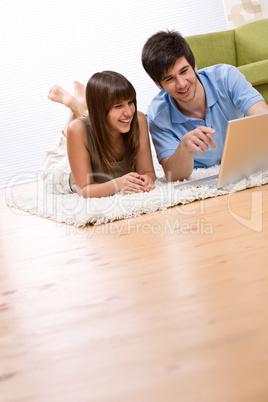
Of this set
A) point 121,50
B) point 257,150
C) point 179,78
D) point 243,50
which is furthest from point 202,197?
point 121,50

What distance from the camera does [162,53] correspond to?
1876 mm

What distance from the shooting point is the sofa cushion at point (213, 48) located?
12.7ft

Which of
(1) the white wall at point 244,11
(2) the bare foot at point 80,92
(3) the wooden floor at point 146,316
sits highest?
(1) the white wall at point 244,11

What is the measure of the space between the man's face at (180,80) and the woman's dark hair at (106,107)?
0.49 ft

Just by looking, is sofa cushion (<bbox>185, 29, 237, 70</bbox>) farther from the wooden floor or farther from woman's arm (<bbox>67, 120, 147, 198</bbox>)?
the wooden floor

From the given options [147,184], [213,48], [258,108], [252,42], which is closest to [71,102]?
[147,184]

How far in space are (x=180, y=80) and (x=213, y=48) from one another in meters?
2.27

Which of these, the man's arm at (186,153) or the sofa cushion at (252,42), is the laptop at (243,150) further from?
the sofa cushion at (252,42)

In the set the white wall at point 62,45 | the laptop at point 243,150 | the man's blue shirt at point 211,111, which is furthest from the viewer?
the white wall at point 62,45

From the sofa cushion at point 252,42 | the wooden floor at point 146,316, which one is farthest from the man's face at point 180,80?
the sofa cushion at point 252,42

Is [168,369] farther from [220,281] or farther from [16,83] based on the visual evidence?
[16,83]

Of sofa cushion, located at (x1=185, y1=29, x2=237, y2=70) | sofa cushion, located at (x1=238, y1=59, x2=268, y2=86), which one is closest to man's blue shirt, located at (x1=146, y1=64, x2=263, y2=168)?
sofa cushion, located at (x1=238, y1=59, x2=268, y2=86)

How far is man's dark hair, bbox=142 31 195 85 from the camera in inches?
73.8

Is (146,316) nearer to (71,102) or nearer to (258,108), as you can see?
(258,108)
